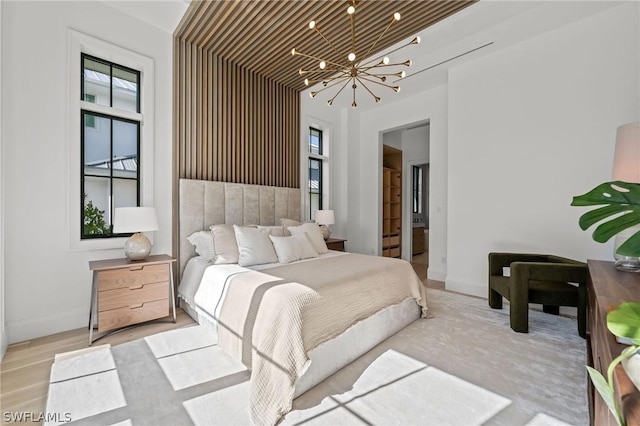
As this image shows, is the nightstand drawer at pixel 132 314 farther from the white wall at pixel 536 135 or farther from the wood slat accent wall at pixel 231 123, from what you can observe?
the white wall at pixel 536 135

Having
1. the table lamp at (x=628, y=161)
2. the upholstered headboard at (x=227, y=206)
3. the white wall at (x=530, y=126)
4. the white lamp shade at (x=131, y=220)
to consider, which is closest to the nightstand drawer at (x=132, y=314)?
the upholstered headboard at (x=227, y=206)

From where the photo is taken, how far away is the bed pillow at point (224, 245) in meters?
2.93

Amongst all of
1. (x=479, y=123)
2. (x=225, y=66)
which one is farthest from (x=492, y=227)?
(x=225, y=66)

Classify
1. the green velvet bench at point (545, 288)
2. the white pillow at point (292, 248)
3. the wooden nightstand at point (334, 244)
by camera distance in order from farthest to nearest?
the wooden nightstand at point (334, 244)
the white pillow at point (292, 248)
the green velvet bench at point (545, 288)

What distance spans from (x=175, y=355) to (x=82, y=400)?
0.61 meters

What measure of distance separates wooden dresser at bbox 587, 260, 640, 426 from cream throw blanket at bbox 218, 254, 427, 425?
1.32 m

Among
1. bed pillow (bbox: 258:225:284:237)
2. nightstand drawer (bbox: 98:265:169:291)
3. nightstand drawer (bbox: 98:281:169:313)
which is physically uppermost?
bed pillow (bbox: 258:225:284:237)

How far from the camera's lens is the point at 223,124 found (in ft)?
12.5

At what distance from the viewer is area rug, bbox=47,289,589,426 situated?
5.25 ft

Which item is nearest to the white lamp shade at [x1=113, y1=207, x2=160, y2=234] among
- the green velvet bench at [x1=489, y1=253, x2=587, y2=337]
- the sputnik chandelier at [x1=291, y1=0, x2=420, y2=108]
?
the sputnik chandelier at [x1=291, y1=0, x2=420, y2=108]

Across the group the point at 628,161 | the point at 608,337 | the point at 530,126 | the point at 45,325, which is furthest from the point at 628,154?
the point at 45,325

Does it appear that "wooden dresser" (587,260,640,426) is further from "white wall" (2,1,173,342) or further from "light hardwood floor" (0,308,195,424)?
"white wall" (2,1,173,342)

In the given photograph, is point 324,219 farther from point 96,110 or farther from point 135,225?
point 96,110

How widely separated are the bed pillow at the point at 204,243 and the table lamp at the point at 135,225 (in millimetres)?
506
